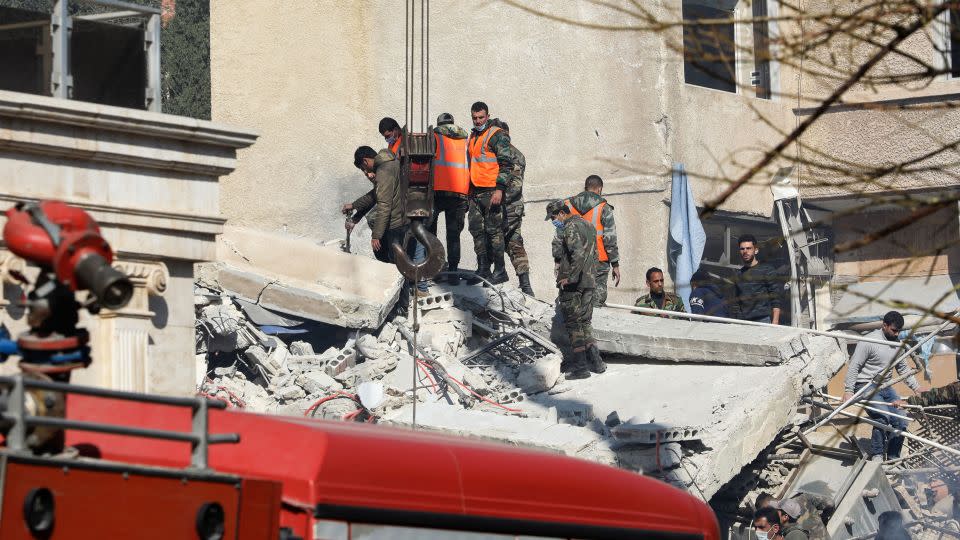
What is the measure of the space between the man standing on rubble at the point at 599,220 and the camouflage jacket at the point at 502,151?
2.42 feet

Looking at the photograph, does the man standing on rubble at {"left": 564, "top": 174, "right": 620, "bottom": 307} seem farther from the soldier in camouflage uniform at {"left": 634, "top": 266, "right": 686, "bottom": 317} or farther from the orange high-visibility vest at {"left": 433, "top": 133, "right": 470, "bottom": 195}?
the orange high-visibility vest at {"left": 433, "top": 133, "right": 470, "bottom": 195}

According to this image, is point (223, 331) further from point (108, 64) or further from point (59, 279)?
point (59, 279)

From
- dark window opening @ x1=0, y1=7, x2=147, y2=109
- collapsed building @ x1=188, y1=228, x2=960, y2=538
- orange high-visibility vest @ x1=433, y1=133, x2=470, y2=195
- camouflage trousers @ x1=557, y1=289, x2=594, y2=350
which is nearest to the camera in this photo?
dark window opening @ x1=0, y1=7, x2=147, y2=109

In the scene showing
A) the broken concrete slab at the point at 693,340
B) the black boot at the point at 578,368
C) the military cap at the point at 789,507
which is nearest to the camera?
the military cap at the point at 789,507

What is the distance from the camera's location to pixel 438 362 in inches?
576

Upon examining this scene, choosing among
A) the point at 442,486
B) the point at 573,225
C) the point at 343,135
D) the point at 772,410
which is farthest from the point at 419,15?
the point at 442,486

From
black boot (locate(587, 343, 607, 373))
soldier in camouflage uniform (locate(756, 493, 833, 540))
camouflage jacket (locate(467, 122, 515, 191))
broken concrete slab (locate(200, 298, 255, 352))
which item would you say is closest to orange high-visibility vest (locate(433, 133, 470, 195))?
camouflage jacket (locate(467, 122, 515, 191))

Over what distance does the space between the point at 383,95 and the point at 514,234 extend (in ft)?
17.3

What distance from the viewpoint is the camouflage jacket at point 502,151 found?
15836 mm

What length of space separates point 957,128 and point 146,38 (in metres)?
14.1

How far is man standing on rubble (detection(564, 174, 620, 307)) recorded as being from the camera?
1551 centimetres

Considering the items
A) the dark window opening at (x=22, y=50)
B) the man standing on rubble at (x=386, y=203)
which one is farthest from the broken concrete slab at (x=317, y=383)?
the dark window opening at (x=22, y=50)

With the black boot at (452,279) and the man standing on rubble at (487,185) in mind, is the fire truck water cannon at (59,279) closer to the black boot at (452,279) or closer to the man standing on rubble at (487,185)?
the man standing on rubble at (487,185)

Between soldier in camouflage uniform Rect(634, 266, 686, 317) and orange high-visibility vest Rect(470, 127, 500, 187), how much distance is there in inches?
79.7
